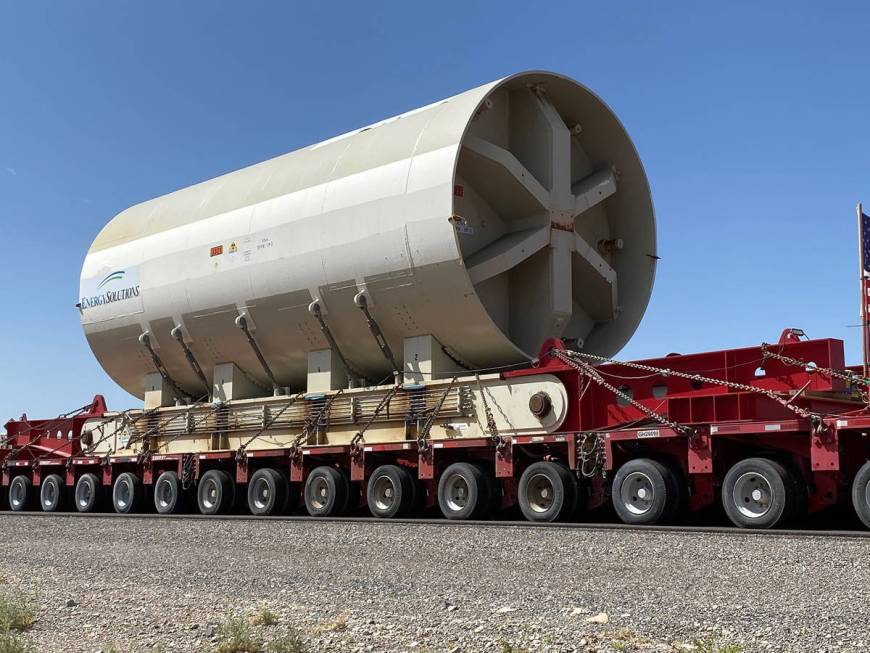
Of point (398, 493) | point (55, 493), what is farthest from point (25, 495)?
point (398, 493)

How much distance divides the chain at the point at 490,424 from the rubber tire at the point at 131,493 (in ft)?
27.8

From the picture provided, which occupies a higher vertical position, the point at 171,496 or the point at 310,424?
the point at 310,424

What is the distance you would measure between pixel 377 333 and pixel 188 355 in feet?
16.6

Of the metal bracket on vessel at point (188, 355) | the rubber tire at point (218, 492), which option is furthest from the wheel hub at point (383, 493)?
the metal bracket on vessel at point (188, 355)

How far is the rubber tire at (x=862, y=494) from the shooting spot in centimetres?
902

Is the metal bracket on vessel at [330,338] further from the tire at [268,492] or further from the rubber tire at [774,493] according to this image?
the rubber tire at [774,493]

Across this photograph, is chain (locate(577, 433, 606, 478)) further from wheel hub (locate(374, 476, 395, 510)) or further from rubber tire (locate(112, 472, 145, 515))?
rubber tire (locate(112, 472, 145, 515))

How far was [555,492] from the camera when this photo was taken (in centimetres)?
1165

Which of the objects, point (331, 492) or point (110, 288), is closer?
point (331, 492)

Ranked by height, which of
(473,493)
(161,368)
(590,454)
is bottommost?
(473,493)

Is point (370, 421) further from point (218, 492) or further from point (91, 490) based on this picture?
point (91, 490)

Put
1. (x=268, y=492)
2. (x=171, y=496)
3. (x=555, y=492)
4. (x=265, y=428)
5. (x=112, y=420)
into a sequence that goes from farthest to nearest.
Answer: (x=112, y=420), (x=171, y=496), (x=265, y=428), (x=268, y=492), (x=555, y=492)

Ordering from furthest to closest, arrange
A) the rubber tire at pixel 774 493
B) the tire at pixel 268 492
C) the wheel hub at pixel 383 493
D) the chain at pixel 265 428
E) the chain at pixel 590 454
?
the chain at pixel 265 428 → the tire at pixel 268 492 → the wheel hub at pixel 383 493 → the chain at pixel 590 454 → the rubber tire at pixel 774 493

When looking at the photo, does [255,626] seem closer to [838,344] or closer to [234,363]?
[838,344]
